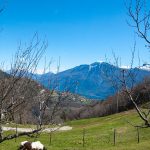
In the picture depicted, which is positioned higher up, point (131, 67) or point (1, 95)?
point (131, 67)

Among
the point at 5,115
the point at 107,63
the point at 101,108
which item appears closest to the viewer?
the point at 5,115

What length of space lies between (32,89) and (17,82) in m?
0.70

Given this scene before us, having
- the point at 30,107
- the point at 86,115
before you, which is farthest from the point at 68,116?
the point at 30,107

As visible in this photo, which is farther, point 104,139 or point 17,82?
point 104,139

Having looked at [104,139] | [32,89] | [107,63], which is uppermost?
[107,63]

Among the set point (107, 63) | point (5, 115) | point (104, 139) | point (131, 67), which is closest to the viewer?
point (131, 67)

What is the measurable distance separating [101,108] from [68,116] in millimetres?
15940

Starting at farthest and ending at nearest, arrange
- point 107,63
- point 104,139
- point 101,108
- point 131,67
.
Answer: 1. point 101,108
2. point 104,139
3. point 107,63
4. point 131,67

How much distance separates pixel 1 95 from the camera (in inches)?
517

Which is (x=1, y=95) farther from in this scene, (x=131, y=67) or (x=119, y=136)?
(x=119, y=136)

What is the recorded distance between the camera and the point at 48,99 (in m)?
13.1

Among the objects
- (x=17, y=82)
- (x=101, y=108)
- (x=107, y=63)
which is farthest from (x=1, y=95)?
(x=101, y=108)

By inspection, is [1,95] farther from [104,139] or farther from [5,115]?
[104,139]

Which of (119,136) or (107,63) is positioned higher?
(107,63)
